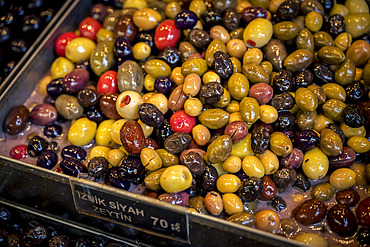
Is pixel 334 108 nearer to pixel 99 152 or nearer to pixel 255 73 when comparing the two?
pixel 255 73

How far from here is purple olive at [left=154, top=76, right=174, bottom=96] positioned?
197 cm

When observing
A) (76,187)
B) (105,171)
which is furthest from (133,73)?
(76,187)

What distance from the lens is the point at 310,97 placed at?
180 centimetres

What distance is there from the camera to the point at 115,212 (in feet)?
5.16

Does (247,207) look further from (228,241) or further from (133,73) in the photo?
(133,73)

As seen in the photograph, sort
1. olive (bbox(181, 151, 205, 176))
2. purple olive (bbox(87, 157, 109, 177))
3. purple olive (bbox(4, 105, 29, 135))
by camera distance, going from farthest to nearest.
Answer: purple olive (bbox(4, 105, 29, 135)), purple olive (bbox(87, 157, 109, 177)), olive (bbox(181, 151, 205, 176))

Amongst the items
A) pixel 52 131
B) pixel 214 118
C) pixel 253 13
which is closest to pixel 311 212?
pixel 214 118

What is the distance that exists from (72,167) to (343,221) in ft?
4.65

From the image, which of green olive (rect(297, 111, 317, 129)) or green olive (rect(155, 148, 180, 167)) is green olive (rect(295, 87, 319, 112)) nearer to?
green olive (rect(297, 111, 317, 129))

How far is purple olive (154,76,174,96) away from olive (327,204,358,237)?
3.65 feet

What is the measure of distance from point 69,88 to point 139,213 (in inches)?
40.7

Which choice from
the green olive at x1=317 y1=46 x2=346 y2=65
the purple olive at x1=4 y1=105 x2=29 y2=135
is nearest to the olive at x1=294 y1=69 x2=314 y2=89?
the green olive at x1=317 y1=46 x2=346 y2=65

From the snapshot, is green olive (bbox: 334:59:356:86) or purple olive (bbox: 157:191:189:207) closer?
purple olive (bbox: 157:191:189:207)

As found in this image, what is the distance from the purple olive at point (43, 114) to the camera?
6.95 ft
